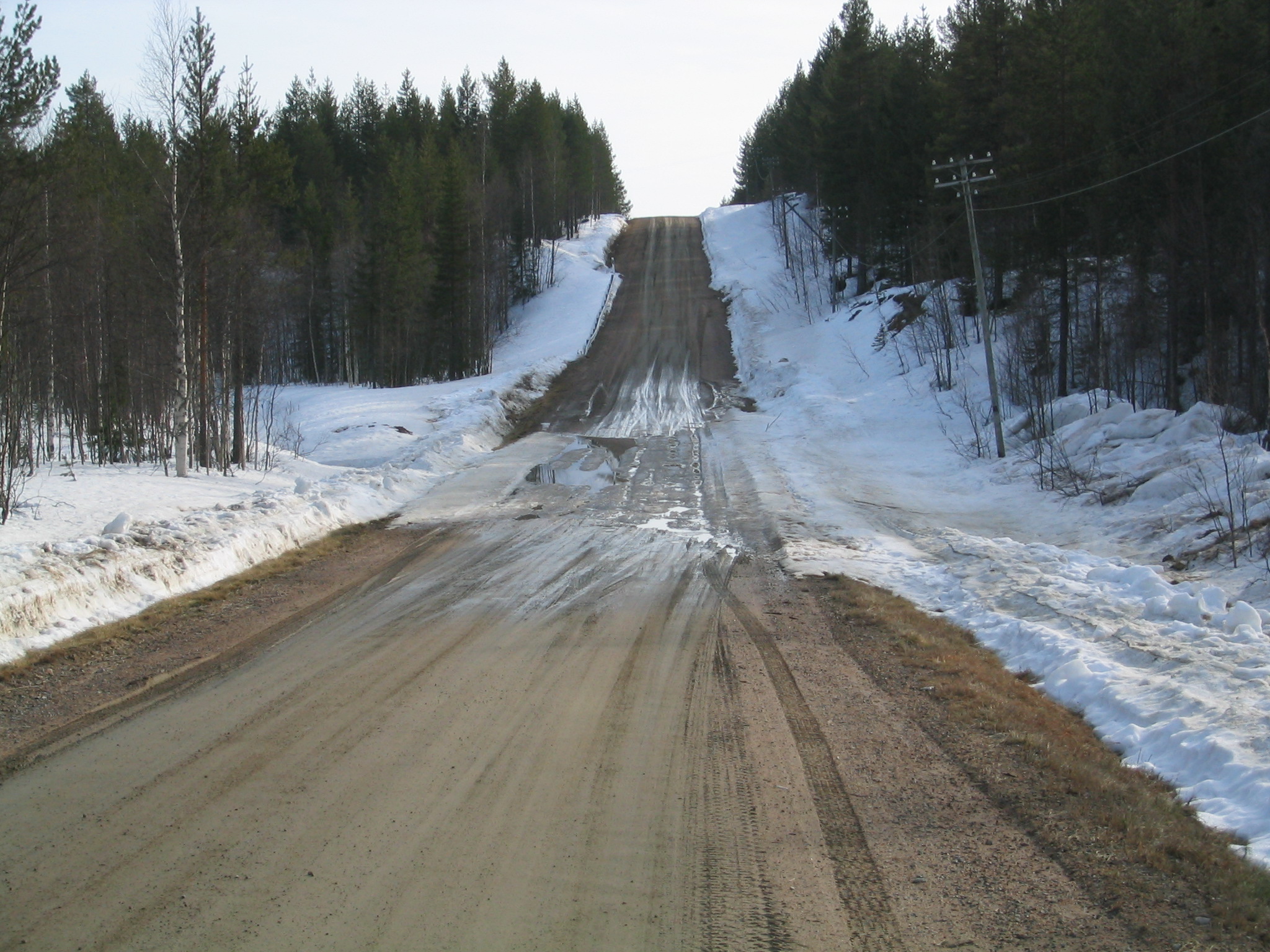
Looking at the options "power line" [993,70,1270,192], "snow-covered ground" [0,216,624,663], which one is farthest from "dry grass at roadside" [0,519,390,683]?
"power line" [993,70,1270,192]

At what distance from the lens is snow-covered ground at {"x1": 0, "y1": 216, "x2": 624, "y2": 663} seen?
26.0 ft

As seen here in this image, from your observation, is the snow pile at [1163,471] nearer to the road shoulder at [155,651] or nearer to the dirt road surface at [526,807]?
the dirt road surface at [526,807]

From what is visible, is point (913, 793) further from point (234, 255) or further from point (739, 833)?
point (234, 255)

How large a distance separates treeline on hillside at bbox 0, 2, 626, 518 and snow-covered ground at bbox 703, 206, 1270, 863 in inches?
445

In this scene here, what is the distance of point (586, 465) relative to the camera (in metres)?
19.1

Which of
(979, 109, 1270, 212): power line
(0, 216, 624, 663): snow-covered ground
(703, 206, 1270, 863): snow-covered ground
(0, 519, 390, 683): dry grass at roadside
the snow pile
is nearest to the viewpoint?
(703, 206, 1270, 863): snow-covered ground

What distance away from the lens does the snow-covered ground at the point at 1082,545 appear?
603 centimetres

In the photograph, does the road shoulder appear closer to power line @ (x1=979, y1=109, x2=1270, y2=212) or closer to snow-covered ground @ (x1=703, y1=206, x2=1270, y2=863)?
snow-covered ground @ (x1=703, y1=206, x2=1270, y2=863)

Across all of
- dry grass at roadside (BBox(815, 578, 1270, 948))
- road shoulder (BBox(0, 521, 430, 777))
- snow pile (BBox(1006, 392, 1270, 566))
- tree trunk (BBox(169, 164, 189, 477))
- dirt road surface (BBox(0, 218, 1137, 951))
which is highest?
tree trunk (BBox(169, 164, 189, 477))

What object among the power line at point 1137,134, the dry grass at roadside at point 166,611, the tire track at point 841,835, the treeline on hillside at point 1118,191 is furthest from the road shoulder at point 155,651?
the power line at point 1137,134

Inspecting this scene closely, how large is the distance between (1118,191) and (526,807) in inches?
978

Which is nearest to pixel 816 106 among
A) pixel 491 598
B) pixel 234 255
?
pixel 234 255

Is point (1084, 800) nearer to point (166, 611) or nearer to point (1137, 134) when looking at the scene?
point (166, 611)

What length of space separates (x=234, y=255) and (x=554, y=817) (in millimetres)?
17013
